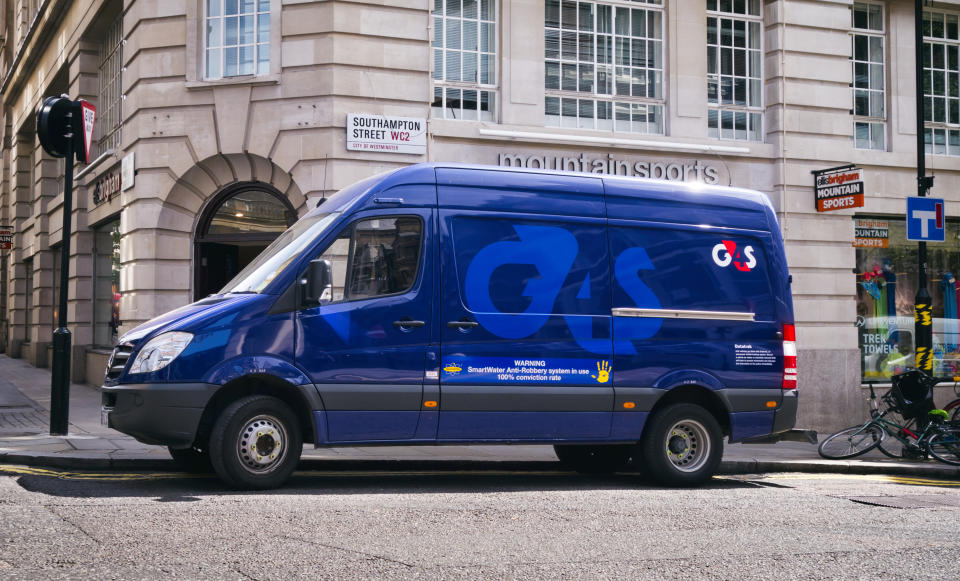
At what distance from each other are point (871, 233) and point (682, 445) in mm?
10475

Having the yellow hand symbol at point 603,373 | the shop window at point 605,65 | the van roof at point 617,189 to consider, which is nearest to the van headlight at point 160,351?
the van roof at point 617,189

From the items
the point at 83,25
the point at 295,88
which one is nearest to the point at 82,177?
the point at 83,25

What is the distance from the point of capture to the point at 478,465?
10.1 metres

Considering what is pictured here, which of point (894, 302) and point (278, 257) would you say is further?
point (894, 302)

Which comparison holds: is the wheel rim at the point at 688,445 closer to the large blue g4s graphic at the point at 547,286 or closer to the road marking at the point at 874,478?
the large blue g4s graphic at the point at 547,286

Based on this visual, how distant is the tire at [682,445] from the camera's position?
Answer: 934cm

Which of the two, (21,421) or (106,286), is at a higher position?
(106,286)

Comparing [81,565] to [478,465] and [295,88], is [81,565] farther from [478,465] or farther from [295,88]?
[295,88]

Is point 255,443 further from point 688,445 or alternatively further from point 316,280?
point 688,445

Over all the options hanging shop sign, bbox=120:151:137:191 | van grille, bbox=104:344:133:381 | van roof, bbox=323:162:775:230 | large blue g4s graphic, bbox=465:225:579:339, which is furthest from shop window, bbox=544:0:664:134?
van grille, bbox=104:344:133:381

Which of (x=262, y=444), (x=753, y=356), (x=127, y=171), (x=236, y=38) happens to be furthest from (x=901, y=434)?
(x=127, y=171)

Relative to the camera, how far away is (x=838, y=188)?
17.0 metres

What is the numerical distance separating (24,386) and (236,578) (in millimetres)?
16627

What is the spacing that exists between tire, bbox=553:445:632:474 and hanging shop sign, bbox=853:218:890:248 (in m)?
9.77
